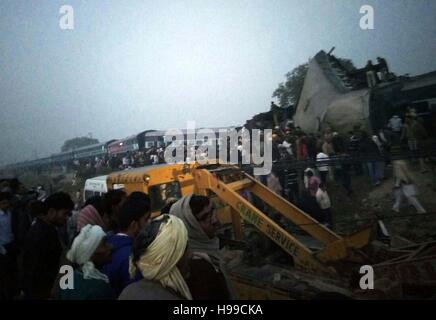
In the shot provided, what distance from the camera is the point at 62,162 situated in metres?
19.9

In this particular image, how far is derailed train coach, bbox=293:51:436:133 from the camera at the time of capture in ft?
26.7

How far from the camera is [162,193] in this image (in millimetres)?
4898

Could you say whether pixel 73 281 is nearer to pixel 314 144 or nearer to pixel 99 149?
pixel 314 144

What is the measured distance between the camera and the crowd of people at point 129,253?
54.1 inches

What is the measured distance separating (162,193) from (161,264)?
3.62 metres

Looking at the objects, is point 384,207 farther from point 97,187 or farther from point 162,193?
point 97,187

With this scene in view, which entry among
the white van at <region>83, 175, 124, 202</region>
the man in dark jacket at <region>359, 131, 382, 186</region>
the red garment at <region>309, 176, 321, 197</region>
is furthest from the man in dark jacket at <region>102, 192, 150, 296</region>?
the man in dark jacket at <region>359, 131, 382, 186</region>

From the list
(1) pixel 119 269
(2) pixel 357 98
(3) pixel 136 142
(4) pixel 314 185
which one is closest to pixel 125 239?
(1) pixel 119 269

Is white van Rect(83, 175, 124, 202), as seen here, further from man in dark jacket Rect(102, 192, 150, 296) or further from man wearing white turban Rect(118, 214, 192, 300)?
man wearing white turban Rect(118, 214, 192, 300)

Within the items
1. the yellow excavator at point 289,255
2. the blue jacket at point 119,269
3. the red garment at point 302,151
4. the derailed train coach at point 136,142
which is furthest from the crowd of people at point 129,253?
→ the derailed train coach at point 136,142

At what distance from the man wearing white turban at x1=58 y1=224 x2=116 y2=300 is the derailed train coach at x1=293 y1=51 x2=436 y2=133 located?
24.4 ft

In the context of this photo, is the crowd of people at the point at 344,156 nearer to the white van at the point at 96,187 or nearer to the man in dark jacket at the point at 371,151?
the man in dark jacket at the point at 371,151

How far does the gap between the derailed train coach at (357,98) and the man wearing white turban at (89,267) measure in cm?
742
